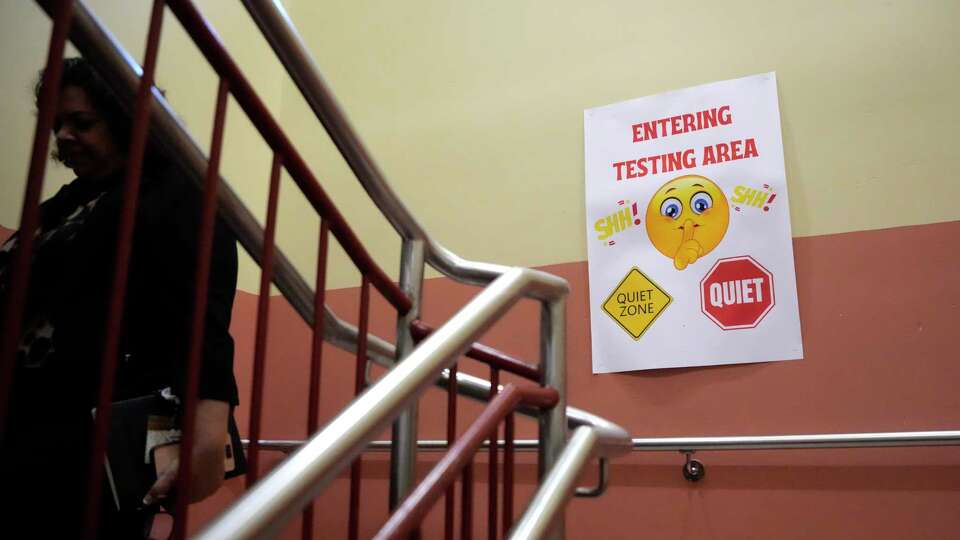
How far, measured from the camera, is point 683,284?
5.90ft

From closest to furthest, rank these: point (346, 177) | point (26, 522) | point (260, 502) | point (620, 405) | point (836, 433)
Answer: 1. point (260, 502)
2. point (26, 522)
3. point (836, 433)
4. point (620, 405)
5. point (346, 177)

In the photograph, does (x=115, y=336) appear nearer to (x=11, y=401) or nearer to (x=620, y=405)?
(x=11, y=401)

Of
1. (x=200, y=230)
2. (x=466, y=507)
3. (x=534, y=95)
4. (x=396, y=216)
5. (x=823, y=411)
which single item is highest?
(x=534, y=95)

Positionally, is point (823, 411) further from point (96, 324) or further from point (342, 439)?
→ point (96, 324)

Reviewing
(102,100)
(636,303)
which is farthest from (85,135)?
(636,303)

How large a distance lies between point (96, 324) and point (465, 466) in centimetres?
39

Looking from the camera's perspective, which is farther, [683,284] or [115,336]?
[683,284]

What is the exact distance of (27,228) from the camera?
0.48 metres

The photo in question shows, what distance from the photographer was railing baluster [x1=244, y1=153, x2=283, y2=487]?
0.67m

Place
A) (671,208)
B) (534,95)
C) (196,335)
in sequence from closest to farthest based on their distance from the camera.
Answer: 1. (196,335)
2. (671,208)
3. (534,95)

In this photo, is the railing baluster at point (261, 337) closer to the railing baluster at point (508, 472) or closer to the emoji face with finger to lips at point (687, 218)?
the railing baluster at point (508, 472)

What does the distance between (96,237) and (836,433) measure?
149 centimetres

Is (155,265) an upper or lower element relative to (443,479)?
upper

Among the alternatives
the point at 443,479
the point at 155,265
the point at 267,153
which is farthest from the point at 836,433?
the point at 267,153
